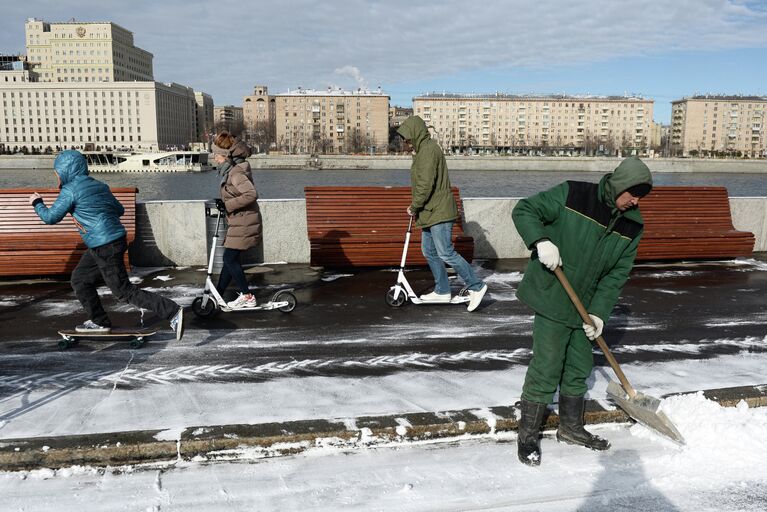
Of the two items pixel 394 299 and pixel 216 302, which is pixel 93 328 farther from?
pixel 394 299

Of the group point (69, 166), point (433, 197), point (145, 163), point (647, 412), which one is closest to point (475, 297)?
point (433, 197)

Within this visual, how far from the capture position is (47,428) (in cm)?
400

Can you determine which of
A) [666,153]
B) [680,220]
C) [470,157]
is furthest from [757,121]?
[680,220]

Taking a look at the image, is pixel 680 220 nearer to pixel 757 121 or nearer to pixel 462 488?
pixel 462 488

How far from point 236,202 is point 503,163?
104 meters

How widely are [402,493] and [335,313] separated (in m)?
3.72

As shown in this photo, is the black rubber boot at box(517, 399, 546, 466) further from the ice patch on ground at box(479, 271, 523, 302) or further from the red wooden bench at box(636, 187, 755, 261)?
the red wooden bench at box(636, 187, 755, 261)

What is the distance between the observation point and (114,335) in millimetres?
5773

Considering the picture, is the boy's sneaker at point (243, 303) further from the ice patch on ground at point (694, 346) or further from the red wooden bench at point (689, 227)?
the red wooden bench at point (689, 227)

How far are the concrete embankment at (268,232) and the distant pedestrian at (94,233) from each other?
3.63 metres

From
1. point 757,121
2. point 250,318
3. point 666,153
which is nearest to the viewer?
point 250,318

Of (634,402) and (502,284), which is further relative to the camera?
(502,284)

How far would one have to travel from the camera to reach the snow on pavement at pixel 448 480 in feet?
10.9

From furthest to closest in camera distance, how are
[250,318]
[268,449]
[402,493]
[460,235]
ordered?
[460,235], [250,318], [268,449], [402,493]
